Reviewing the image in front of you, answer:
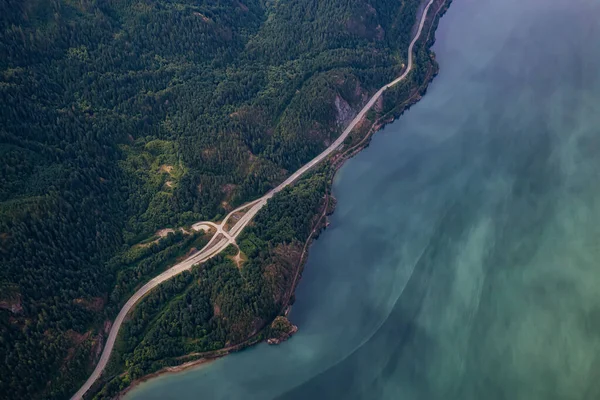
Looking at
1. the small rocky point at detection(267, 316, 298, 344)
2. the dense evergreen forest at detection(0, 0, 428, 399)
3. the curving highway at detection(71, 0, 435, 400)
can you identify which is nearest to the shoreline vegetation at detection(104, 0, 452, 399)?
the small rocky point at detection(267, 316, 298, 344)

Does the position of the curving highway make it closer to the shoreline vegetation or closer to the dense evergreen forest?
the dense evergreen forest

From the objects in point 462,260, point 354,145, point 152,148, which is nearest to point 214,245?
point 152,148

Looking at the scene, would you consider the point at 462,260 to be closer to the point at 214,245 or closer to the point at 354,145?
the point at 354,145

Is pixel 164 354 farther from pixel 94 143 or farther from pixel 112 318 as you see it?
pixel 94 143

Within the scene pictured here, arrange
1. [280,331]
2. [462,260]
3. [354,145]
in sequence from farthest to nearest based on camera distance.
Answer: [354,145] < [462,260] < [280,331]

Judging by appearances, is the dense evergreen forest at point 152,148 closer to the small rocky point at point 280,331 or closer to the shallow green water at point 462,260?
the small rocky point at point 280,331

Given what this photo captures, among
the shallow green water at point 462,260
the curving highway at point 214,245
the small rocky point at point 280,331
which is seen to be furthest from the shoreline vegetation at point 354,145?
the curving highway at point 214,245
